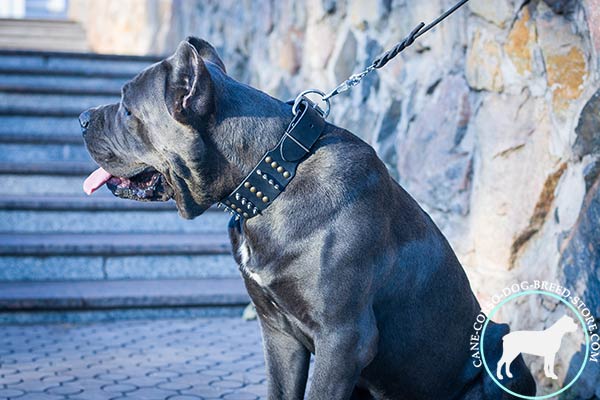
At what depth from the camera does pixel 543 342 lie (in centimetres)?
296

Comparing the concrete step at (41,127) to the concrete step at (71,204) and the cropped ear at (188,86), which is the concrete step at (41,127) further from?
the cropped ear at (188,86)

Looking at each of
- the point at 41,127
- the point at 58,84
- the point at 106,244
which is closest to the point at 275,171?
the point at 106,244

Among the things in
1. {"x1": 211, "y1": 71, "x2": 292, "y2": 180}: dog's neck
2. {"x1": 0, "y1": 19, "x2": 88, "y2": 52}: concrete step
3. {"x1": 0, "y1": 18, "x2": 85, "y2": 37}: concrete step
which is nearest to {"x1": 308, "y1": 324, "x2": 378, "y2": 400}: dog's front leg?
{"x1": 211, "y1": 71, "x2": 292, "y2": 180}: dog's neck

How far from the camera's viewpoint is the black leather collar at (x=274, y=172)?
2285mm

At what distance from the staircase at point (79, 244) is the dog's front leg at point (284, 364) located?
2.07 m

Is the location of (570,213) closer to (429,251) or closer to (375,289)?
(429,251)

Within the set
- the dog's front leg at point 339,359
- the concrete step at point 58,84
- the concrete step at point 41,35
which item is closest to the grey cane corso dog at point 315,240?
the dog's front leg at point 339,359

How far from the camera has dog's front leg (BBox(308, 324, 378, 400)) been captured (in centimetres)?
221

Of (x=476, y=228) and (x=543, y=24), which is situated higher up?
(x=543, y=24)

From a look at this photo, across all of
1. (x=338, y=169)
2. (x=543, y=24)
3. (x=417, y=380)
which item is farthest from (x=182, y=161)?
(x=543, y=24)

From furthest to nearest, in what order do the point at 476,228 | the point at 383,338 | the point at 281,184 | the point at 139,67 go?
the point at 139,67, the point at 476,228, the point at 383,338, the point at 281,184

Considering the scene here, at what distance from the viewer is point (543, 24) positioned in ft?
10.2

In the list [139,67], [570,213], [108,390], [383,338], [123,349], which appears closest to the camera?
[383,338]

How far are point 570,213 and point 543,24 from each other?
2.28ft
